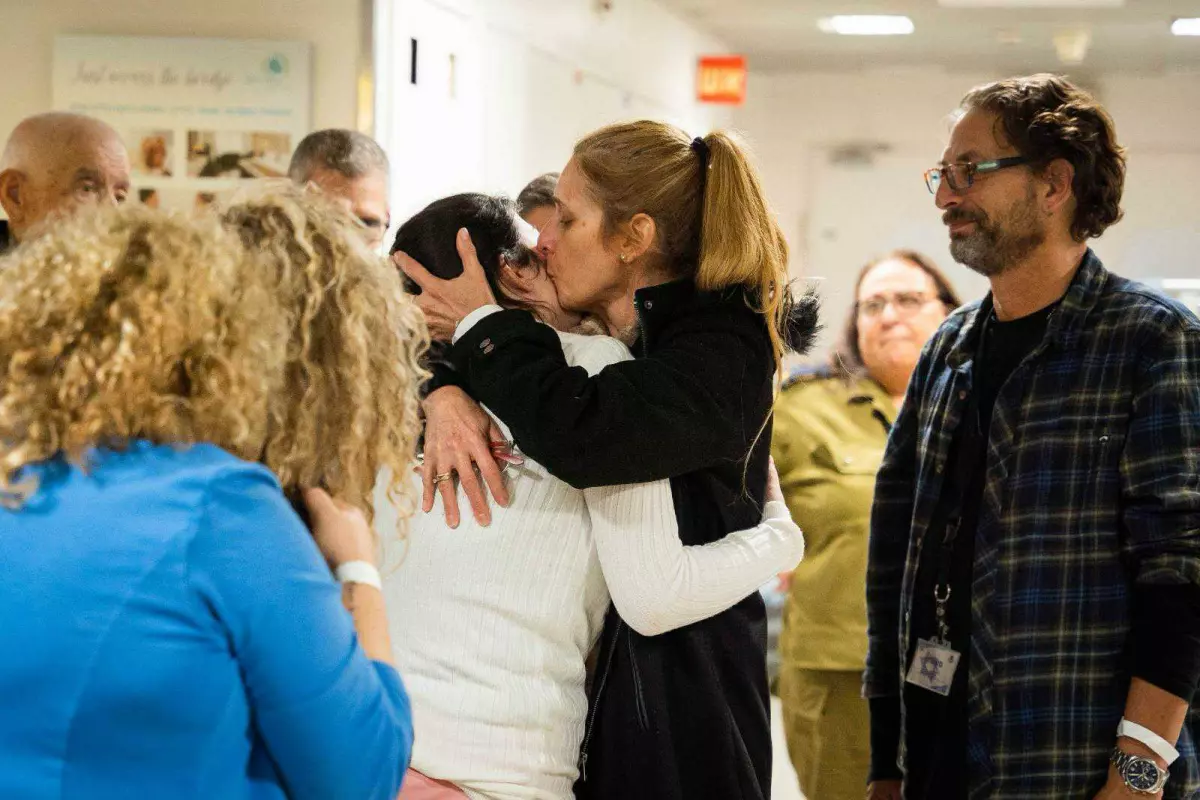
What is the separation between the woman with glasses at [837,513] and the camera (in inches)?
117

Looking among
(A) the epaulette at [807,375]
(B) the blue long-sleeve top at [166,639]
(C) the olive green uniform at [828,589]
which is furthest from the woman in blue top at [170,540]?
(A) the epaulette at [807,375]

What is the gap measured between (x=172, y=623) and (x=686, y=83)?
6.36 m

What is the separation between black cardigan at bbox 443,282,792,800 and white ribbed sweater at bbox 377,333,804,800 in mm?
46

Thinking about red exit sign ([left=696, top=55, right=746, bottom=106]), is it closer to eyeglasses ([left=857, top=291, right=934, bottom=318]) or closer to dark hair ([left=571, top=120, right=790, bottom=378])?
eyeglasses ([left=857, top=291, right=934, bottom=318])

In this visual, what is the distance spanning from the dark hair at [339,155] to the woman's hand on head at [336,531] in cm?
192

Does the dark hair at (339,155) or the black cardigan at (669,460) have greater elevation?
the dark hair at (339,155)

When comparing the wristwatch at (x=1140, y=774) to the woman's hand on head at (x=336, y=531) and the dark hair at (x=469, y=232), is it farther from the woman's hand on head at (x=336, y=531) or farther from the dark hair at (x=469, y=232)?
the woman's hand on head at (x=336, y=531)

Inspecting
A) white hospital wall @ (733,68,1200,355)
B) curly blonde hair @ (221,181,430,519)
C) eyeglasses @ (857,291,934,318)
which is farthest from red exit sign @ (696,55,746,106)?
curly blonde hair @ (221,181,430,519)

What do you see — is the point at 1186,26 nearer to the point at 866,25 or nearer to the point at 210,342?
the point at 866,25

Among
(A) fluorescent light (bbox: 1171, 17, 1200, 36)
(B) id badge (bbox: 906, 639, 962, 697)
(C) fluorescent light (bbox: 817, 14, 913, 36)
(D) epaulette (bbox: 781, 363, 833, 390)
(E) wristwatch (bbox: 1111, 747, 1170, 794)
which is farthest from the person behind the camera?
(C) fluorescent light (bbox: 817, 14, 913, 36)

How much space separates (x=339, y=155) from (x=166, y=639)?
86.6 inches

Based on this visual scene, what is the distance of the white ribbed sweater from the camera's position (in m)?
1.42

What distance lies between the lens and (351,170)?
120 inches

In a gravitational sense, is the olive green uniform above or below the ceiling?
below
